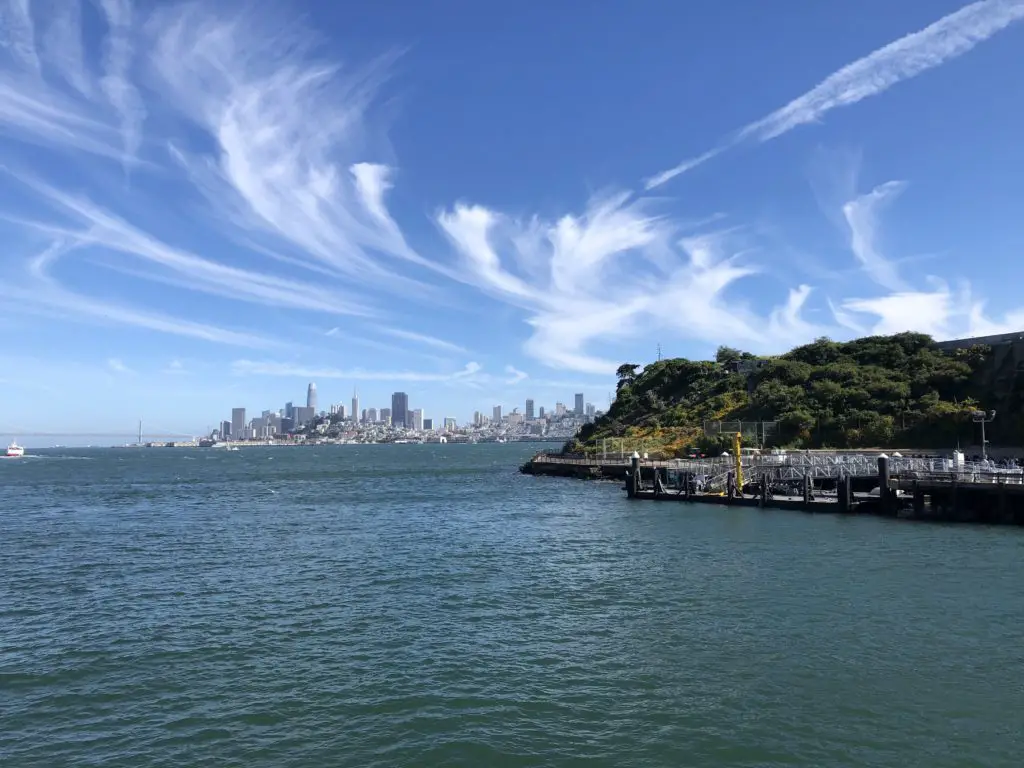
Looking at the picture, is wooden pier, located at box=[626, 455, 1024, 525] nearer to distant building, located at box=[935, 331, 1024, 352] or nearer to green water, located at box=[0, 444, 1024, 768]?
green water, located at box=[0, 444, 1024, 768]

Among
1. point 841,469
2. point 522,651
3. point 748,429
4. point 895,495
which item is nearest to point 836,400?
point 748,429

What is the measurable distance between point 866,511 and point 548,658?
110 feet

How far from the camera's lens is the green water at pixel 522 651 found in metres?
13.3

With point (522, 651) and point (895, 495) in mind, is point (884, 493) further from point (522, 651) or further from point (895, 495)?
point (522, 651)

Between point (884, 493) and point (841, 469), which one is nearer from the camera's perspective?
point (884, 493)

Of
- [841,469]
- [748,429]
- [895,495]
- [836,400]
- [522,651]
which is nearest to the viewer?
[522,651]

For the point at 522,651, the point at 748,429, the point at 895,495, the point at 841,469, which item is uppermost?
the point at 748,429

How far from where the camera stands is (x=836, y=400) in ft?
289

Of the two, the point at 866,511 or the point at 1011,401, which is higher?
the point at 1011,401

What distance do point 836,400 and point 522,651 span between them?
263 feet

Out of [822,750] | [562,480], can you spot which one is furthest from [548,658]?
[562,480]

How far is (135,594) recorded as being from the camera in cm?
2553

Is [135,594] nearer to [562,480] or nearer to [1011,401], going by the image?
[562,480]

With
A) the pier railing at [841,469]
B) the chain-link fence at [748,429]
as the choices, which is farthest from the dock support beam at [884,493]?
the chain-link fence at [748,429]
